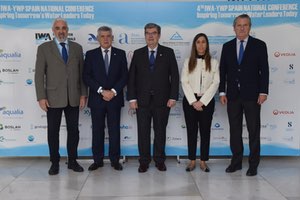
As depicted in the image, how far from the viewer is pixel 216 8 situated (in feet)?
14.3

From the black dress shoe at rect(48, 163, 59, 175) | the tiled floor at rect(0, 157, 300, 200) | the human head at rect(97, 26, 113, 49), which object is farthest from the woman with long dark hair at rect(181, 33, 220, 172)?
the black dress shoe at rect(48, 163, 59, 175)

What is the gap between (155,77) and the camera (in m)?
3.99

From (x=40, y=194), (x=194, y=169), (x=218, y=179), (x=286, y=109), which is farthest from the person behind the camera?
(x=286, y=109)

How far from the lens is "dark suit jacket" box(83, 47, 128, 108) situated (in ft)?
13.2

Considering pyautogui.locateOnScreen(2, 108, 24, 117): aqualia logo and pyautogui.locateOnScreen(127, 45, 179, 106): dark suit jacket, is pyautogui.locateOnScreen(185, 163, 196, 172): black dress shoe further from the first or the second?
pyautogui.locateOnScreen(2, 108, 24, 117): aqualia logo

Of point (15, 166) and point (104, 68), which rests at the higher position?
point (104, 68)

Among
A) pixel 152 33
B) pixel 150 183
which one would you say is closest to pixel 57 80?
pixel 152 33

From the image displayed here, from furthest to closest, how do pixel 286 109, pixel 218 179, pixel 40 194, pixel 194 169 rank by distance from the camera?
pixel 286 109 < pixel 194 169 < pixel 218 179 < pixel 40 194

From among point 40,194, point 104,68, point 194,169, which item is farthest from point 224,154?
point 40,194

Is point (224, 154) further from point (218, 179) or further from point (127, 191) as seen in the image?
point (127, 191)

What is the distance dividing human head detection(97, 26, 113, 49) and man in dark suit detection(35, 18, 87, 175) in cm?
29

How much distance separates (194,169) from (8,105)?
8.26ft

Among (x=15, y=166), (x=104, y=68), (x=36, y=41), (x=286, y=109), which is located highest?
(x=36, y=41)

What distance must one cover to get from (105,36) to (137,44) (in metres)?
0.55
